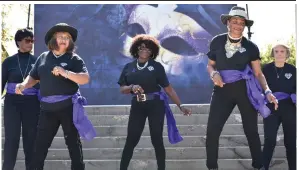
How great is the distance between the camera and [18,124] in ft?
20.7

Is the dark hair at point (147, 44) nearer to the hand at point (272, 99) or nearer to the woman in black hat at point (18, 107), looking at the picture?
the woman in black hat at point (18, 107)

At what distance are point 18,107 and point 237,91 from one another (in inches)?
100

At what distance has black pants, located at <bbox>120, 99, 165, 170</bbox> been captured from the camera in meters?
6.27

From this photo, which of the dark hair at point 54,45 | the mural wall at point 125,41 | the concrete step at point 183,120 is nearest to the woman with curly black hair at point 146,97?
the dark hair at point 54,45

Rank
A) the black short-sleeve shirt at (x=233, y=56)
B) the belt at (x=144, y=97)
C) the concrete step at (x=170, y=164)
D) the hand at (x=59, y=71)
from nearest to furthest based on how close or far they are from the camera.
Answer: the hand at (x=59, y=71) < the black short-sleeve shirt at (x=233, y=56) < the belt at (x=144, y=97) < the concrete step at (x=170, y=164)

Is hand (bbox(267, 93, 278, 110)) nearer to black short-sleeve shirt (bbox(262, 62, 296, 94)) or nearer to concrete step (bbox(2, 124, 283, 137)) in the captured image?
black short-sleeve shirt (bbox(262, 62, 296, 94))

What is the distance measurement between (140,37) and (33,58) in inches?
52.8

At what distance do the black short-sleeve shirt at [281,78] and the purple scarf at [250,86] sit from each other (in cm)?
80

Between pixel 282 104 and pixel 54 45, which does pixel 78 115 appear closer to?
pixel 54 45

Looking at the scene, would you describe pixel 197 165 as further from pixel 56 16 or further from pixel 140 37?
pixel 56 16

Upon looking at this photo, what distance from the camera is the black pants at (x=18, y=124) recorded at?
6.29 m

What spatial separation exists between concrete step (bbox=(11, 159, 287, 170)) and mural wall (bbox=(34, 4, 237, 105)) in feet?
22.8

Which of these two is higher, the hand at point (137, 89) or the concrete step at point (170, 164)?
the hand at point (137, 89)

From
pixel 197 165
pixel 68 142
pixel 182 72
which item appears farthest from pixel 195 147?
pixel 182 72
